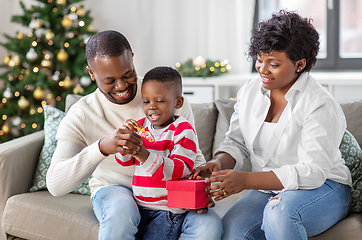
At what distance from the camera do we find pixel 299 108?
4.56 ft

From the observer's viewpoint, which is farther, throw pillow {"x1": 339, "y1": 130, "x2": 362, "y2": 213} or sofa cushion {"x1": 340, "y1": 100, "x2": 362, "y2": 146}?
sofa cushion {"x1": 340, "y1": 100, "x2": 362, "y2": 146}

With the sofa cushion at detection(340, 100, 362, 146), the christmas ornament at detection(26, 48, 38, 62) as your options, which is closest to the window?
the sofa cushion at detection(340, 100, 362, 146)

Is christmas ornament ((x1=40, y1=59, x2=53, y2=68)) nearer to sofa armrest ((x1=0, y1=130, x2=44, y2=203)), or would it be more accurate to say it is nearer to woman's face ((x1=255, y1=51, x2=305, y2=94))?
sofa armrest ((x1=0, y1=130, x2=44, y2=203))

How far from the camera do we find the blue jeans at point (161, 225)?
1307 mm

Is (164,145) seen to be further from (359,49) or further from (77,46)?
(359,49)

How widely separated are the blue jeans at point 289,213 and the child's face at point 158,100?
0.47 m

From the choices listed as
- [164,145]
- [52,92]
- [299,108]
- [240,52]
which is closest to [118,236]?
[164,145]

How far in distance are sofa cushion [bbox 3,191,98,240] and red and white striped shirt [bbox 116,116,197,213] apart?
1.38ft

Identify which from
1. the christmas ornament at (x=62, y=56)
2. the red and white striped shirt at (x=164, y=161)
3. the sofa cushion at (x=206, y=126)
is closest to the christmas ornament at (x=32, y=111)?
the christmas ornament at (x=62, y=56)

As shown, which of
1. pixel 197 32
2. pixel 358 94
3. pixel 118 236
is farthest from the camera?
pixel 197 32

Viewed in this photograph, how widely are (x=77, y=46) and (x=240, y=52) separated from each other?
5.22 ft

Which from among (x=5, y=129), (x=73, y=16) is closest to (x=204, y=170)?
(x=73, y=16)

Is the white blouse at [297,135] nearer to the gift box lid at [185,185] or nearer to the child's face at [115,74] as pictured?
the gift box lid at [185,185]

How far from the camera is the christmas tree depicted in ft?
10.7
